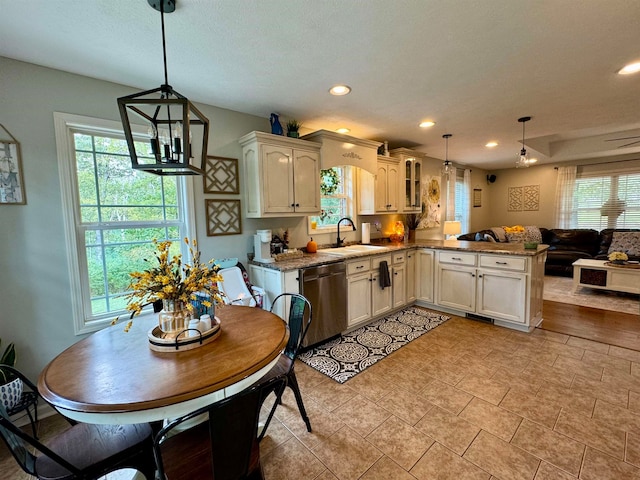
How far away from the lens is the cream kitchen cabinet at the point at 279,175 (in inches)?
115

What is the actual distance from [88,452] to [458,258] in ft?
12.6

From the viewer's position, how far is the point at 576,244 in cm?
617

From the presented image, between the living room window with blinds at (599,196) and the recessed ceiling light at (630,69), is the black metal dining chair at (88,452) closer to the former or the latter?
the recessed ceiling light at (630,69)

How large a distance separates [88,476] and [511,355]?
128 inches

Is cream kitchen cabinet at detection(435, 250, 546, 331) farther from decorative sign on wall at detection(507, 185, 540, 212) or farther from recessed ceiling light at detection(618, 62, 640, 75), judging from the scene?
decorative sign on wall at detection(507, 185, 540, 212)

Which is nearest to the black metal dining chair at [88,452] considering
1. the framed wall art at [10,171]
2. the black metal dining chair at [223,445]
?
the black metal dining chair at [223,445]

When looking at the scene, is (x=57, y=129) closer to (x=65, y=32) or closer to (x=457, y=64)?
(x=65, y=32)

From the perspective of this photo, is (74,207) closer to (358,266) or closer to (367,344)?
(358,266)

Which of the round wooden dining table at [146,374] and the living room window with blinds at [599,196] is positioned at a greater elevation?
the living room window with blinds at [599,196]

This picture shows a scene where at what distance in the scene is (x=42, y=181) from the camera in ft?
7.00

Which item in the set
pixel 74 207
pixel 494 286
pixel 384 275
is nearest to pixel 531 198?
pixel 494 286

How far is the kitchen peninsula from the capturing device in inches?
125

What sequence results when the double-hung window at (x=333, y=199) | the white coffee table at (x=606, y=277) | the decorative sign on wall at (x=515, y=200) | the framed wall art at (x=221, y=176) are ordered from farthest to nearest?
the decorative sign on wall at (x=515, y=200), the white coffee table at (x=606, y=277), the double-hung window at (x=333, y=199), the framed wall art at (x=221, y=176)

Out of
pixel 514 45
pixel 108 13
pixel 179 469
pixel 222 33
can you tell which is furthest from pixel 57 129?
pixel 514 45
